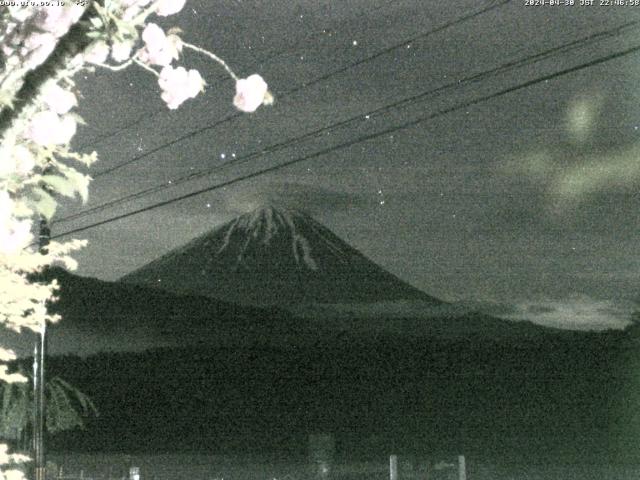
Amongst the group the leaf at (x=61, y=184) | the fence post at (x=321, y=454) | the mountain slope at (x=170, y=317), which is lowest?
the fence post at (x=321, y=454)

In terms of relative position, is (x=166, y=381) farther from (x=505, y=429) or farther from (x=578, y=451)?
(x=578, y=451)

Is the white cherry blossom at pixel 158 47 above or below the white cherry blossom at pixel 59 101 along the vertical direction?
above

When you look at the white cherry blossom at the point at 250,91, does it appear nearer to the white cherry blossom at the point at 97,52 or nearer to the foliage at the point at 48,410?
the white cherry blossom at the point at 97,52

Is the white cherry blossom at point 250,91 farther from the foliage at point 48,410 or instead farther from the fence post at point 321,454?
the fence post at point 321,454

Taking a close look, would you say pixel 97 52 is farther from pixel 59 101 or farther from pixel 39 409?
pixel 39 409

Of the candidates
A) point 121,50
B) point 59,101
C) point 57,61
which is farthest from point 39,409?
point 57,61

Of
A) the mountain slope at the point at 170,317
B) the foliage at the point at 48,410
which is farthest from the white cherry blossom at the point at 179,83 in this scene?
the mountain slope at the point at 170,317

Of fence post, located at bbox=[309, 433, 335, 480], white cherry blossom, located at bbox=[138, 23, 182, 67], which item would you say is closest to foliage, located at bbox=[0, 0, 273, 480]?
white cherry blossom, located at bbox=[138, 23, 182, 67]

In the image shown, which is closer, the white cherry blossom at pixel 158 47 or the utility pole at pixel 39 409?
the white cherry blossom at pixel 158 47

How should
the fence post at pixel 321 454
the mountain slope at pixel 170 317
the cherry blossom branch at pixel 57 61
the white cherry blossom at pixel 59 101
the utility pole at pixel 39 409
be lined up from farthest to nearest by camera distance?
the mountain slope at pixel 170 317 → the fence post at pixel 321 454 → the utility pole at pixel 39 409 → the white cherry blossom at pixel 59 101 → the cherry blossom branch at pixel 57 61

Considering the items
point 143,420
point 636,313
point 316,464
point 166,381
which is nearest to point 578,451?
point 636,313

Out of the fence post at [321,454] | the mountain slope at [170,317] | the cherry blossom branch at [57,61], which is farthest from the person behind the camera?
the mountain slope at [170,317]
